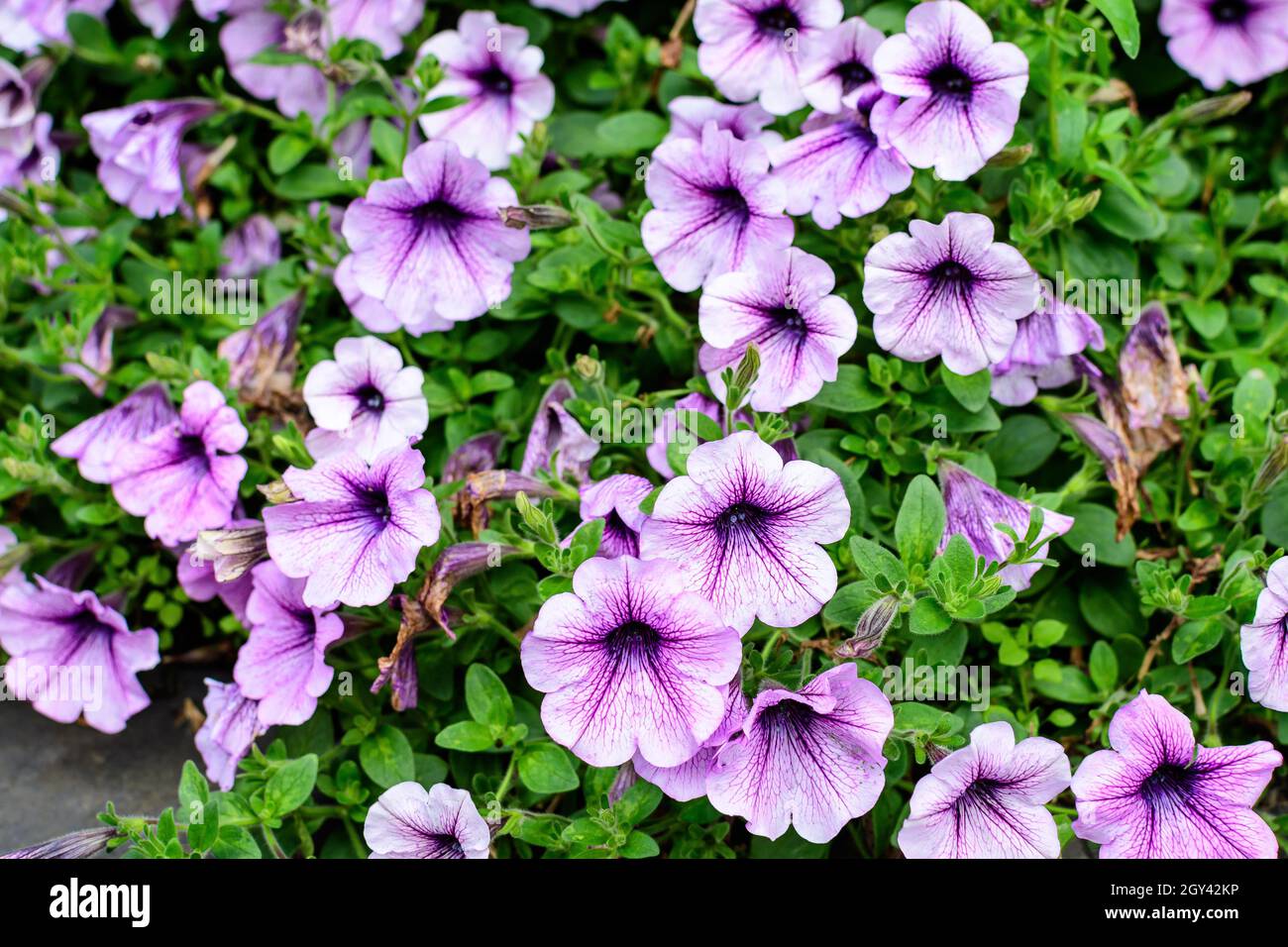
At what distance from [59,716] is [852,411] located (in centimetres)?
165

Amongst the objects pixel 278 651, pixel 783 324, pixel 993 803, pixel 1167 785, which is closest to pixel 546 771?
pixel 278 651

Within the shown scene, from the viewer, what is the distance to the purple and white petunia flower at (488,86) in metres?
2.56

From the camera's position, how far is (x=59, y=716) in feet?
7.75

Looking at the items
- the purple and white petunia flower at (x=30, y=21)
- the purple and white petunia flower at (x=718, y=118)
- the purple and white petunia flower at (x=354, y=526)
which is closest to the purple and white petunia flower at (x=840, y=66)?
the purple and white petunia flower at (x=718, y=118)

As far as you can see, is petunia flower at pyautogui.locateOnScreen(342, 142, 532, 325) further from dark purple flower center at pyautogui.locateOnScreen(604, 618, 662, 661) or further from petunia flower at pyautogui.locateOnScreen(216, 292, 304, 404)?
dark purple flower center at pyautogui.locateOnScreen(604, 618, 662, 661)

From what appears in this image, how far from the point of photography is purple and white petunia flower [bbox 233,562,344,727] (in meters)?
2.14

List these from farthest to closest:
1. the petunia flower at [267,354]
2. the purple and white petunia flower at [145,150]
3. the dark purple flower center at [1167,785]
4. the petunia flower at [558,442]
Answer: the purple and white petunia flower at [145,150] < the petunia flower at [267,354] < the petunia flower at [558,442] < the dark purple flower center at [1167,785]

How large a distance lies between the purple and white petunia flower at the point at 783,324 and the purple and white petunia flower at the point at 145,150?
4.69ft

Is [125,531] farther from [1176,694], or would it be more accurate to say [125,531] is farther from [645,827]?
[1176,694]

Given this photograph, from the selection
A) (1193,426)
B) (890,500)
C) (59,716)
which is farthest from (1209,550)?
(59,716)

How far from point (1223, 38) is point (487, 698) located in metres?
2.14

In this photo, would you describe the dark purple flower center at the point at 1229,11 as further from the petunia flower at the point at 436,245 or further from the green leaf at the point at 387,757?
the green leaf at the point at 387,757

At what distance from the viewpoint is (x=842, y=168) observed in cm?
223

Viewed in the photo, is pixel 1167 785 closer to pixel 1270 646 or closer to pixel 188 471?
pixel 1270 646
